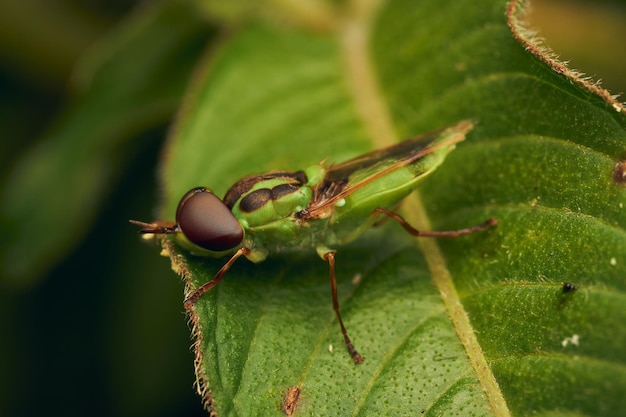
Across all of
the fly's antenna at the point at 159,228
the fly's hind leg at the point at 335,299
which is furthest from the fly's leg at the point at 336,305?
the fly's antenna at the point at 159,228

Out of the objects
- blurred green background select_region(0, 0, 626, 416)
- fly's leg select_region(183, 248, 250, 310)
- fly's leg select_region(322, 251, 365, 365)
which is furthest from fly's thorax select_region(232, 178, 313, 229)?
blurred green background select_region(0, 0, 626, 416)

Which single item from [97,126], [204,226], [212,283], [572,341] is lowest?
[572,341]

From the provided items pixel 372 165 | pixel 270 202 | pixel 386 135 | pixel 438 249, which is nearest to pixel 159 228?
pixel 270 202

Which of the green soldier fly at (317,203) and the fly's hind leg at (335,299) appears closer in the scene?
the fly's hind leg at (335,299)

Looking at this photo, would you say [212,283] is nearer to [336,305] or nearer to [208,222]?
[208,222]

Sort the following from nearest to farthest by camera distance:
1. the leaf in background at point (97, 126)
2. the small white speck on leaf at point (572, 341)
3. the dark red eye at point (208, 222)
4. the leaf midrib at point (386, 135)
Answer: the small white speck on leaf at point (572, 341)
the leaf midrib at point (386, 135)
the dark red eye at point (208, 222)
the leaf in background at point (97, 126)

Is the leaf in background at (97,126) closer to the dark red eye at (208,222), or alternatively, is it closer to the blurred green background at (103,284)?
the blurred green background at (103,284)

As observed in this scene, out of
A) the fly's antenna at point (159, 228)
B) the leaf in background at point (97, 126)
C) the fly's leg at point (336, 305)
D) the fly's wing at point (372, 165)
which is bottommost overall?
the fly's leg at point (336, 305)
